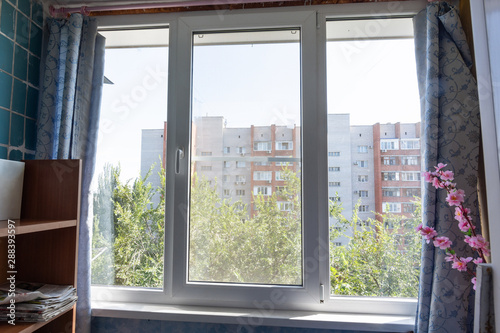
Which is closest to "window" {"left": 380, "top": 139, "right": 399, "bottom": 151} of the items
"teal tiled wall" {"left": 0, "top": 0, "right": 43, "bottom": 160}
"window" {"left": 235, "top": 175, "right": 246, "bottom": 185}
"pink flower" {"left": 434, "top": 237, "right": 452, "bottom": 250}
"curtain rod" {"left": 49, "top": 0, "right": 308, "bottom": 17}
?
"pink flower" {"left": 434, "top": 237, "right": 452, "bottom": 250}

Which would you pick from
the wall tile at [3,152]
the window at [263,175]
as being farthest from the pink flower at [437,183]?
the wall tile at [3,152]

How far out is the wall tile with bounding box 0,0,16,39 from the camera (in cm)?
129

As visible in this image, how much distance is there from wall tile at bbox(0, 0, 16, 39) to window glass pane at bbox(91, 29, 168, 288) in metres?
0.40

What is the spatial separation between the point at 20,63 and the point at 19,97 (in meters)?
0.16

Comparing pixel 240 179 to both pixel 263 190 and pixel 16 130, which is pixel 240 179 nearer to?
pixel 263 190

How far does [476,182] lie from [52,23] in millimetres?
2049

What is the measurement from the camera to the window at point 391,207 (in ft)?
4.62

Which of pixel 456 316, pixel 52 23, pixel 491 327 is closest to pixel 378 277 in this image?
pixel 456 316

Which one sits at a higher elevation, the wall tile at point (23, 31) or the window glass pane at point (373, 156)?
the wall tile at point (23, 31)

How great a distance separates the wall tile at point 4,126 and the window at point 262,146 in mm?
1093

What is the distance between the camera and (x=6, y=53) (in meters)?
1.31

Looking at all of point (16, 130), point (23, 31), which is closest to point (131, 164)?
point (16, 130)

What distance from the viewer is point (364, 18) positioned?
A: 1.50m

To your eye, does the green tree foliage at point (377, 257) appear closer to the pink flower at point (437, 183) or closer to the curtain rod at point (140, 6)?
the pink flower at point (437, 183)
